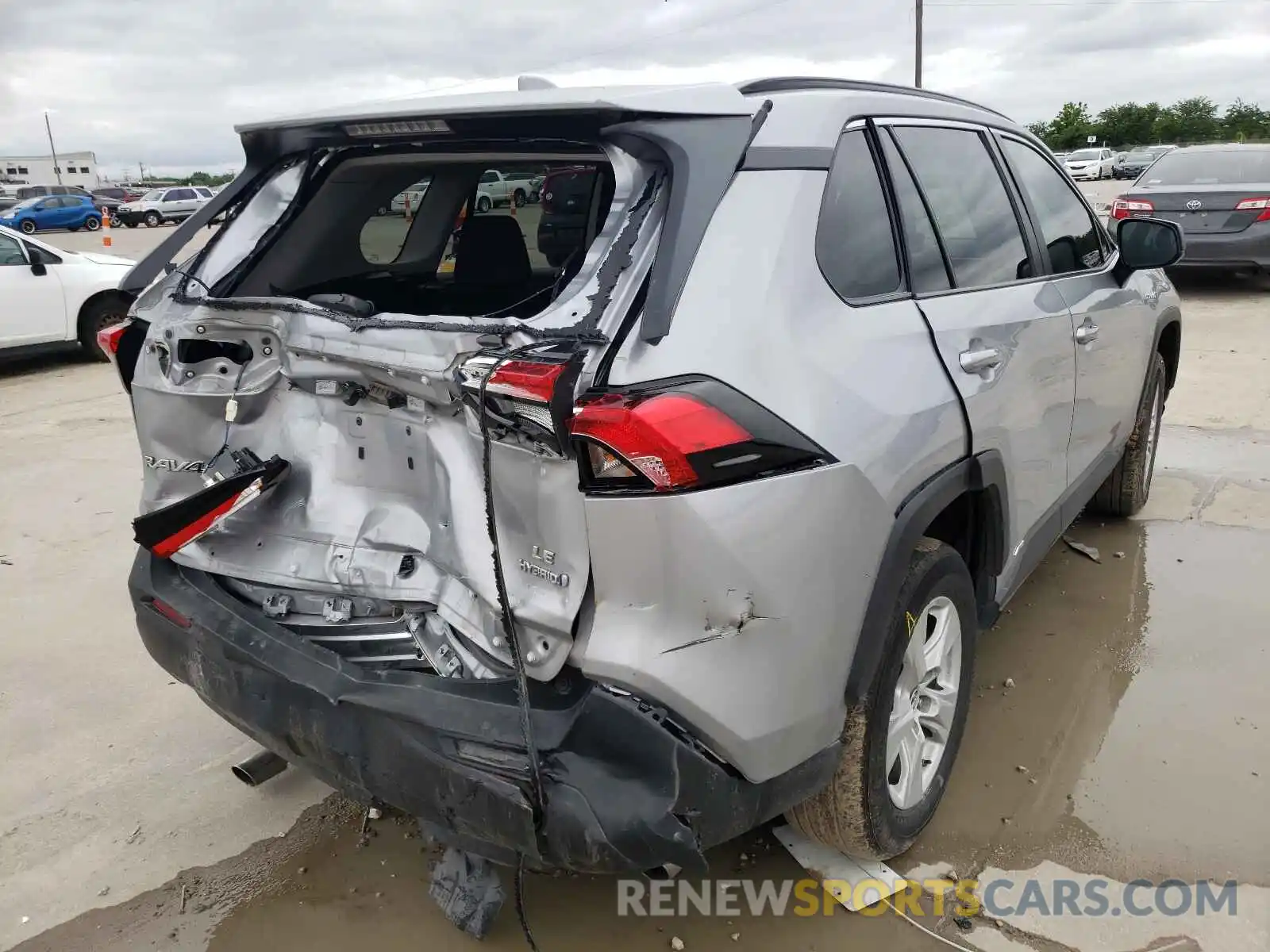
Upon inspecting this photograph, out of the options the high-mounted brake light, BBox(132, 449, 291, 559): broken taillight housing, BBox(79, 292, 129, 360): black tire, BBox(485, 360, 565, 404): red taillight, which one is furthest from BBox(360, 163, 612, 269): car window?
BBox(79, 292, 129, 360): black tire

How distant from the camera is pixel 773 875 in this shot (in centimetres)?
251

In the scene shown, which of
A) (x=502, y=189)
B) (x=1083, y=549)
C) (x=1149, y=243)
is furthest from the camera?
(x=1083, y=549)

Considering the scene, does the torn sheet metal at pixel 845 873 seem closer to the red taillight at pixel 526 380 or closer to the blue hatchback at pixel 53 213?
the red taillight at pixel 526 380

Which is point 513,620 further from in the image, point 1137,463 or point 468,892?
point 1137,463

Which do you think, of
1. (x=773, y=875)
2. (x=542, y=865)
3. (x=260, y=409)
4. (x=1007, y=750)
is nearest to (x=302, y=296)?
(x=260, y=409)

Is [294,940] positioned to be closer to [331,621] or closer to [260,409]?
[331,621]

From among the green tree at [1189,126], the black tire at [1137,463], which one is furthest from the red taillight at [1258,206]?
the green tree at [1189,126]

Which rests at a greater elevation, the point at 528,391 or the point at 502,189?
the point at 502,189

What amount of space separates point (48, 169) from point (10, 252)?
88.1m

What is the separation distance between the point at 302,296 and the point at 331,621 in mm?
1126

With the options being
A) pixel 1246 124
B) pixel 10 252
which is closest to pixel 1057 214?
pixel 10 252

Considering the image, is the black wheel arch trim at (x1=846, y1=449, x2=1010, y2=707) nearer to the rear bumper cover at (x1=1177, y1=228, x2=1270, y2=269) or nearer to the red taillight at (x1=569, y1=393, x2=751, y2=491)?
the red taillight at (x1=569, y1=393, x2=751, y2=491)

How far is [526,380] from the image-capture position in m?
1.76

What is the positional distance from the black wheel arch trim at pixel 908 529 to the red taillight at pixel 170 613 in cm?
158
